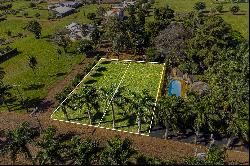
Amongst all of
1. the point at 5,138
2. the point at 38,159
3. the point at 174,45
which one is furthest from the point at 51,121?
the point at 174,45

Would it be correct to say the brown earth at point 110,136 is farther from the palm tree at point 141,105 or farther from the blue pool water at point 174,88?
the blue pool water at point 174,88

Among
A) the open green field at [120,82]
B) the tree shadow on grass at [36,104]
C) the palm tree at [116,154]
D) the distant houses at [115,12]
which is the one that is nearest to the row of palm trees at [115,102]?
the open green field at [120,82]

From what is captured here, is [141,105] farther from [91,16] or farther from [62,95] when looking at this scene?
[91,16]

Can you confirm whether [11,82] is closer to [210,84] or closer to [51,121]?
[51,121]

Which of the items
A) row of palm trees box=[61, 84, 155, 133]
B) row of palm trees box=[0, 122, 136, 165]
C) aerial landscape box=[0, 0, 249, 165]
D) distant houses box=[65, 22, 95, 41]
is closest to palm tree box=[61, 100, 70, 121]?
row of palm trees box=[61, 84, 155, 133]

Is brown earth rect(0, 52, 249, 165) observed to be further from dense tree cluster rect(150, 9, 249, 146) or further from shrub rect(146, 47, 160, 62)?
shrub rect(146, 47, 160, 62)
